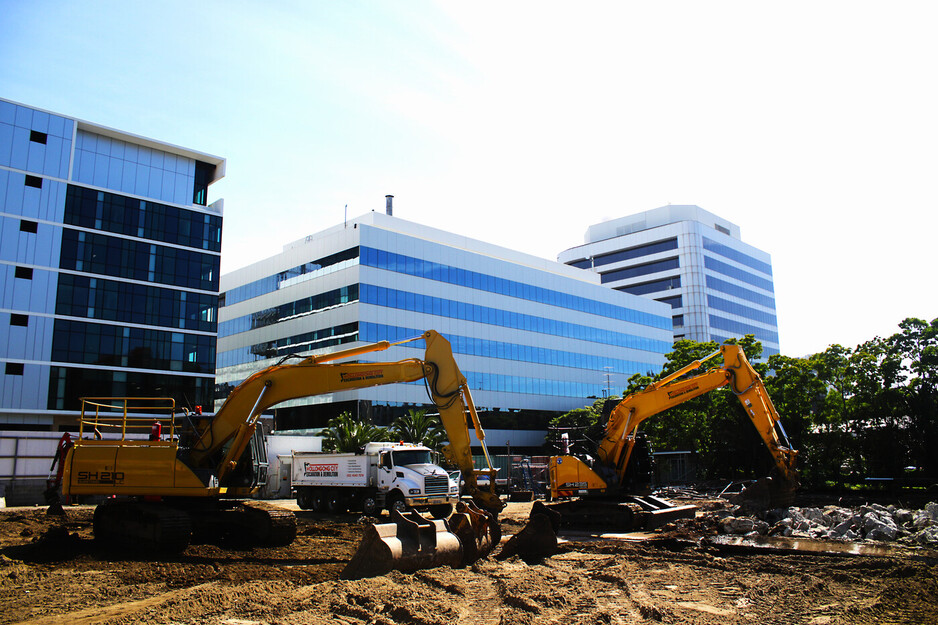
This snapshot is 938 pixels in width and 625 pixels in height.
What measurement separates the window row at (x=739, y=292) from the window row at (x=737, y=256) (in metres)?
4.28

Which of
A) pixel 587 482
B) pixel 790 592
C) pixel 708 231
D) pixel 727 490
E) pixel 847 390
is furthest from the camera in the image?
Result: pixel 708 231

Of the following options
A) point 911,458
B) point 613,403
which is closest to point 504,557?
point 613,403

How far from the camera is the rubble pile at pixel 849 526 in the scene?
52.9ft

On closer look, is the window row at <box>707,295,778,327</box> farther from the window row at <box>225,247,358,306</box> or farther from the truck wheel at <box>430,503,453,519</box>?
the truck wheel at <box>430,503,453,519</box>

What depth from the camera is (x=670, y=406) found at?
68.7 feet

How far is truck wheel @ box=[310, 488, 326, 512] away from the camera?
27.4 meters

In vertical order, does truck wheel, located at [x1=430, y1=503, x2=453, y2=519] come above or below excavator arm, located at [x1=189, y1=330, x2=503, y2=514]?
below

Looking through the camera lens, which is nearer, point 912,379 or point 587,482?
point 587,482

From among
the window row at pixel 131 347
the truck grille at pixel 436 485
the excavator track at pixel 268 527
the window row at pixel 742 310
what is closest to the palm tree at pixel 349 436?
the truck grille at pixel 436 485

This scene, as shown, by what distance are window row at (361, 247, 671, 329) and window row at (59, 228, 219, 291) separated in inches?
505

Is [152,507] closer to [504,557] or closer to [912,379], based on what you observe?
[504,557]

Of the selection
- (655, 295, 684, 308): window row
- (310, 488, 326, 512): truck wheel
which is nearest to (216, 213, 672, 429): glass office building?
(310, 488, 326, 512): truck wheel

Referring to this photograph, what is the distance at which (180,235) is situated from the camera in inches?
1983

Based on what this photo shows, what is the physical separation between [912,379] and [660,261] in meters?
66.7
